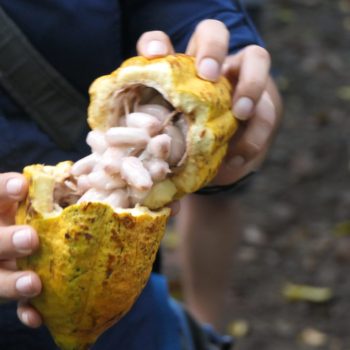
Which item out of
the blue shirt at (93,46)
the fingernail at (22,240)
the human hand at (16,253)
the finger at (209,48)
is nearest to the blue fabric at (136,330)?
the blue shirt at (93,46)

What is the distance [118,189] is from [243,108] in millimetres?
262

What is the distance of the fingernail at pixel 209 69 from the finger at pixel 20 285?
0.36 metres

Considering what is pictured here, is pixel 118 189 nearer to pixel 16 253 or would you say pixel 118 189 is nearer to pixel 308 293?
pixel 16 253

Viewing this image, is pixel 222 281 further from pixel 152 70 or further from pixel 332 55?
pixel 332 55

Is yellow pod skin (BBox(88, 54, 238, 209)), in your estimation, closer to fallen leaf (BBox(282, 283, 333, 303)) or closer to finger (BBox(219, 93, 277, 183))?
finger (BBox(219, 93, 277, 183))

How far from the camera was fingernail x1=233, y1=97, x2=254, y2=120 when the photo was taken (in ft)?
4.26

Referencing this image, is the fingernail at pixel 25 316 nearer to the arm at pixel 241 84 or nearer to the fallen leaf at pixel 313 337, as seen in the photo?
the arm at pixel 241 84

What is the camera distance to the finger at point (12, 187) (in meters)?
1.16

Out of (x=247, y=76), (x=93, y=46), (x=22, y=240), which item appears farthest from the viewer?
(x=93, y=46)

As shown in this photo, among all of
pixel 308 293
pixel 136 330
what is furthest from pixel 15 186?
A: pixel 308 293

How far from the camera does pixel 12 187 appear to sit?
3.80 ft

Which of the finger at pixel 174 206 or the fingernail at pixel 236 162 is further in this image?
the fingernail at pixel 236 162

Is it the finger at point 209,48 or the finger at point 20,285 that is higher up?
the finger at point 209,48

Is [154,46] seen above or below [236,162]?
above
